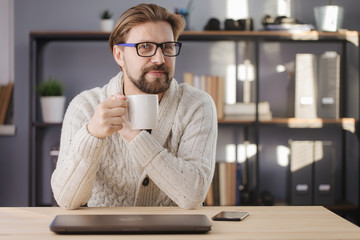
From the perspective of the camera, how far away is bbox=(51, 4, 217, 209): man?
145 cm

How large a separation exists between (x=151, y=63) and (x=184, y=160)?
352 mm

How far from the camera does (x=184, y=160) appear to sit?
1564mm

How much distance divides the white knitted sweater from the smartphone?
16 cm

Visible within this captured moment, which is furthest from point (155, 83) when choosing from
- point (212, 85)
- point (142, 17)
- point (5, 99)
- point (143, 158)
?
point (5, 99)

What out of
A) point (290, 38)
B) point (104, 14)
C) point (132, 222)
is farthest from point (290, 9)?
point (132, 222)

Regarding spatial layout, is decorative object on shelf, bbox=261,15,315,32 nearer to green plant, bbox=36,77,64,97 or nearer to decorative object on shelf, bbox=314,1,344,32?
decorative object on shelf, bbox=314,1,344,32

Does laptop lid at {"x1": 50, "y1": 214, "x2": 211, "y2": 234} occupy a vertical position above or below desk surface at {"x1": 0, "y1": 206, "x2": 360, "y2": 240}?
above

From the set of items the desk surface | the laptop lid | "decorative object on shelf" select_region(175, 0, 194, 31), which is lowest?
the desk surface

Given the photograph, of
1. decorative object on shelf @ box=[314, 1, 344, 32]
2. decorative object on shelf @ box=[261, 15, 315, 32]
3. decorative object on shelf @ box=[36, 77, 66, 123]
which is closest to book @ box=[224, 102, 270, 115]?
decorative object on shelf @ box=[261, 15, 315, 32]

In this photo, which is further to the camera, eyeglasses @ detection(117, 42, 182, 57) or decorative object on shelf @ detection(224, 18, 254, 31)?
decorative object on shelf @ detection(224, 18, 254, 31)

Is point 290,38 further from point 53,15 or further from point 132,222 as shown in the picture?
point 132,222

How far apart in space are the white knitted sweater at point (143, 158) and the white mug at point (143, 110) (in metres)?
0.17

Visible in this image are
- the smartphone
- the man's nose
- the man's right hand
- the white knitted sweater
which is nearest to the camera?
the smartphone

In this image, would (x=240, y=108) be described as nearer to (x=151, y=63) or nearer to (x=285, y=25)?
(x=285, y=25)
